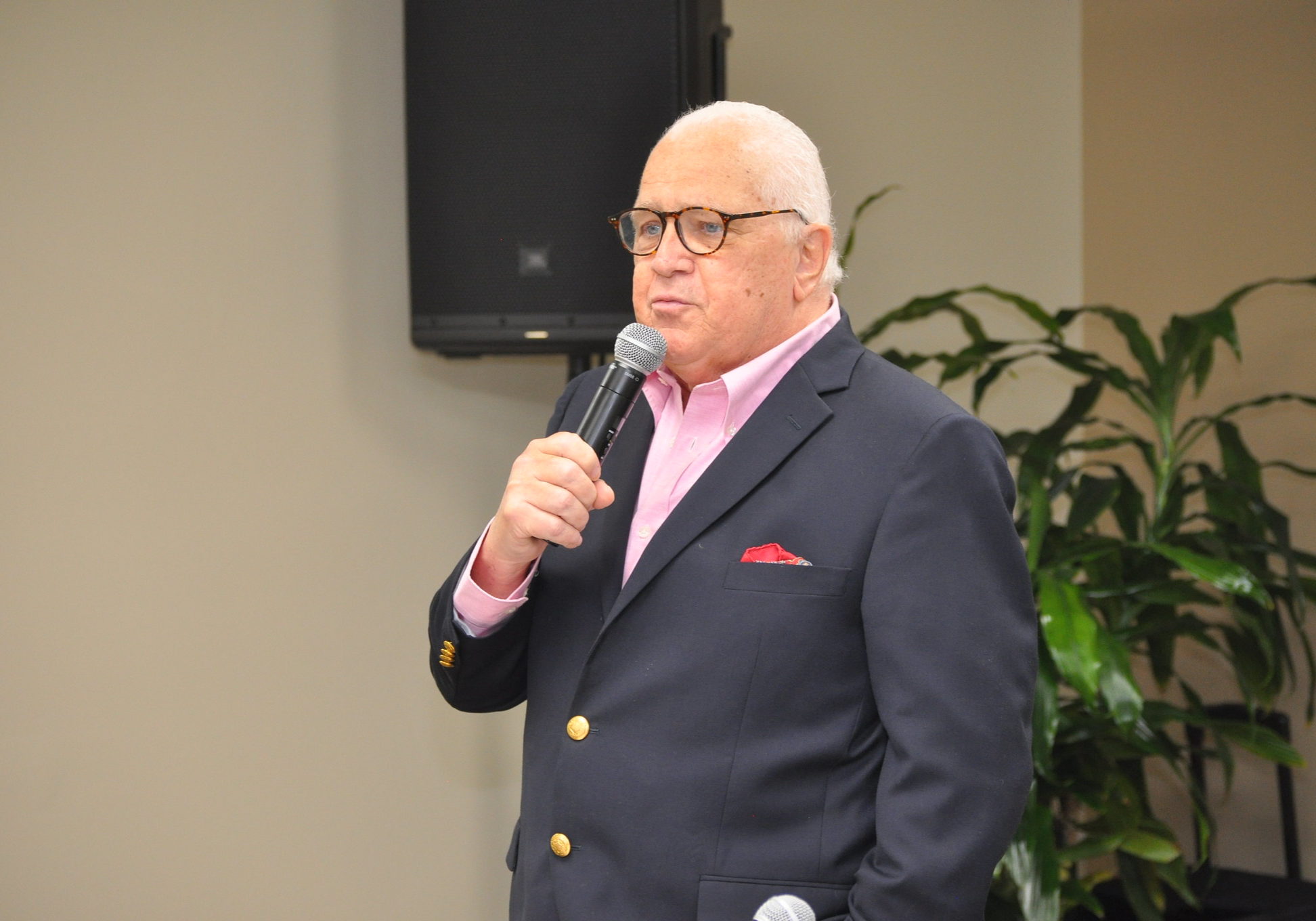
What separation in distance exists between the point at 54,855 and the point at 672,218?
5.95ft

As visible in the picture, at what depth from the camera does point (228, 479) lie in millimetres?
2514

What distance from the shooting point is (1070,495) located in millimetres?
2723

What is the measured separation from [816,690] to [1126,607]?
1.72 metres

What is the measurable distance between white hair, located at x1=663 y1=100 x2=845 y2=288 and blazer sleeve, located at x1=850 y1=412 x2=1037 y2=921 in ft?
1.02

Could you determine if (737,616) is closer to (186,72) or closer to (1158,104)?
(186,72)

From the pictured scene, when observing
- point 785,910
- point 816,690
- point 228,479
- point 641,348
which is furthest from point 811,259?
point 228,479

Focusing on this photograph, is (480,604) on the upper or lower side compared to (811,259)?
lower

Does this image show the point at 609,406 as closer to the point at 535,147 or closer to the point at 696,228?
the point at 696,228

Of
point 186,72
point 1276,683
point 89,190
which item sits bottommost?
point 1276,683

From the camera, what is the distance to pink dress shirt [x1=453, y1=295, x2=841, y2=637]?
1.30 meters

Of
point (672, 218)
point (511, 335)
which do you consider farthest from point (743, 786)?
point (511, 335)

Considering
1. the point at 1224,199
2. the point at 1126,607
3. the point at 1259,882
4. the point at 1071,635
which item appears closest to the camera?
the point at 1071,635

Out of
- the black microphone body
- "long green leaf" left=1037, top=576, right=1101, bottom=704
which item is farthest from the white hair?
"long green leaf" left=1037, top=576, right=1101, bottom=704

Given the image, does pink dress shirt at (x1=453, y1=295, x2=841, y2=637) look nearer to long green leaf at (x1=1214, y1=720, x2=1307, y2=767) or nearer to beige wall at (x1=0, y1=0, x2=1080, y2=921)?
beige wall at (x1=0, y1=0, x2=1080, y2=921)
